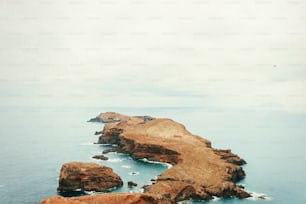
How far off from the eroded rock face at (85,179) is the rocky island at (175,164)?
11.2 meters

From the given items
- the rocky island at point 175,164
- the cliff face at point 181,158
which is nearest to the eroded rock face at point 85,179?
the rocky island at point 175,164

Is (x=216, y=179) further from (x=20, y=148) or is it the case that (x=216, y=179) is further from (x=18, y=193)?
(x=20, y=148)

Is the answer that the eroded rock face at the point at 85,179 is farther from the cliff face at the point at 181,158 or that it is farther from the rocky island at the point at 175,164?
the cliff face at the point at 181,158

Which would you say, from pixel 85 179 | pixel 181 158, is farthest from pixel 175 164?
pixel 85 179

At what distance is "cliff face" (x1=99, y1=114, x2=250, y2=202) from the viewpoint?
79.6m

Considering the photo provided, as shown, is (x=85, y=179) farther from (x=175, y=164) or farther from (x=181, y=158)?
(x=175, y=164)

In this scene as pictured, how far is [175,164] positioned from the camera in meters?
121

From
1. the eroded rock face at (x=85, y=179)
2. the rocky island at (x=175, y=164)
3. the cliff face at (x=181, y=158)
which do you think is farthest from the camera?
the eroded rock face at (x=85, y=179)

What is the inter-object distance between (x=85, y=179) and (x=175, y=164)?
43.0 meters

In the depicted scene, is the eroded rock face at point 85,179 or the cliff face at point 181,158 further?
the eroded rock face at point 85,179

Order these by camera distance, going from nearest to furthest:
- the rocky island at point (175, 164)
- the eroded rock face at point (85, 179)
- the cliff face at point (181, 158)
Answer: the rocky island at point (175, 164) → the cliff face at point (181, 158) → the eroded rock face at point (85, 179)

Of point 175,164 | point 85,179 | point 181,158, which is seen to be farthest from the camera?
point 175,164

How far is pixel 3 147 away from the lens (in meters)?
169

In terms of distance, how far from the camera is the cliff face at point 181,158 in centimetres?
7962
